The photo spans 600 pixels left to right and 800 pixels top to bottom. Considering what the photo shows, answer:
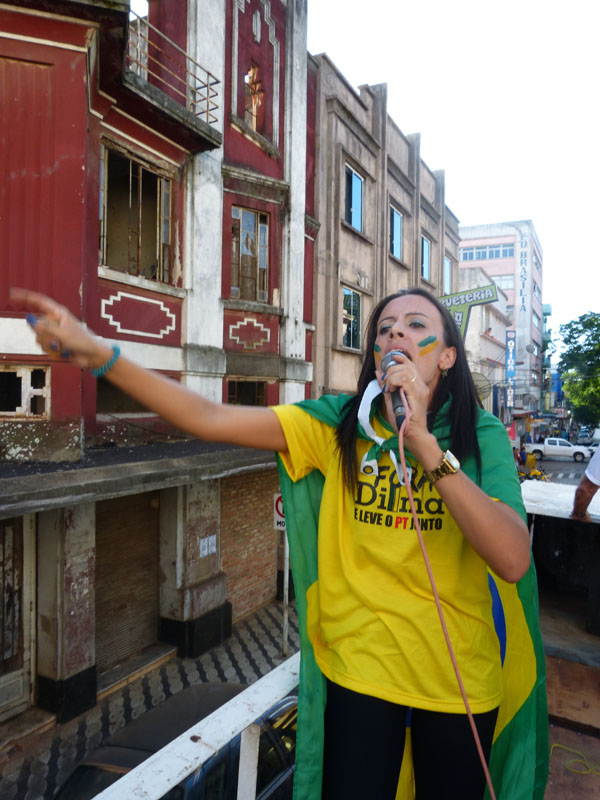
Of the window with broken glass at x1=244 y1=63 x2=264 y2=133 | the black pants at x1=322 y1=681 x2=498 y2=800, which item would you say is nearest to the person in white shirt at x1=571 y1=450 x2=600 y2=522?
the black pants at x1=322 y1=681 x2=498 y2=800

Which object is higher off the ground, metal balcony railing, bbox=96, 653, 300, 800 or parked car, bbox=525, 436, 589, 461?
metal balcony railing, bbox=96, 653, 300, 800

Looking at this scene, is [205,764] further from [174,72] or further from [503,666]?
[174,72]

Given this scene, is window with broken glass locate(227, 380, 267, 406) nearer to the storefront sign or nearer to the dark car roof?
the dark car roof

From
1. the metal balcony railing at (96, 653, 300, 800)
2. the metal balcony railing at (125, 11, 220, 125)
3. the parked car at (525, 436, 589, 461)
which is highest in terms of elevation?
the metal balcony railing at (125, 11, 220, 125)

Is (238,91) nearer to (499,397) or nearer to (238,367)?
(238,367)

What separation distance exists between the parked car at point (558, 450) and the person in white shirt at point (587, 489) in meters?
35.7

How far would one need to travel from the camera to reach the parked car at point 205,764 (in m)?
2.70

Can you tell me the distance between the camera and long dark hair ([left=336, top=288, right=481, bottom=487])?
1693 mm

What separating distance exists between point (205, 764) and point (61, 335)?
1.96 meters

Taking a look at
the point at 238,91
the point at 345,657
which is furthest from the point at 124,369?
the point at 238,91

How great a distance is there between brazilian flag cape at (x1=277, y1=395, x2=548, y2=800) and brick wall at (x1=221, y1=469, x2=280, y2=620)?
8241 mm

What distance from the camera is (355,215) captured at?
589 inches

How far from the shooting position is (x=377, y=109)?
16.0 m

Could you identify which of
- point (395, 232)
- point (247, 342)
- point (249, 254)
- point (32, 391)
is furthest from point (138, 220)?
point (395, 232)
